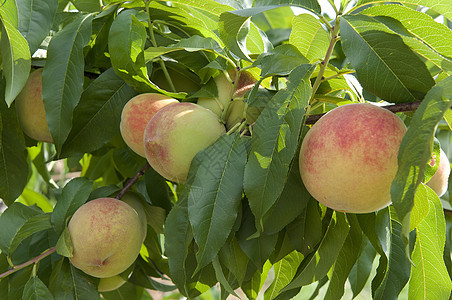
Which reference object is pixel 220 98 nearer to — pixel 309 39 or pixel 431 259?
pixel 309 39

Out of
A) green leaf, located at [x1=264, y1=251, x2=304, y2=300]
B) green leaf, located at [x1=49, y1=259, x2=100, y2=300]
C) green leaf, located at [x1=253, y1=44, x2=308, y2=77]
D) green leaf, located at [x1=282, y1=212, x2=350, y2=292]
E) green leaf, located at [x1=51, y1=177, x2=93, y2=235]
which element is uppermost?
green leaf, located at [x1=253, y1=44, x2=308, y2=77]

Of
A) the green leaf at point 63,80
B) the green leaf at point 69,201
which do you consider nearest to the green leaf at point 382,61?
the green leaf at point 63,80

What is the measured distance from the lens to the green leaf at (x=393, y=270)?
72cm

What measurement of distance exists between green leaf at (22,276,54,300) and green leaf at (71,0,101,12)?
454 millimetres

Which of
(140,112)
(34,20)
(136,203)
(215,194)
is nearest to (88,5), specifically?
(34,20)

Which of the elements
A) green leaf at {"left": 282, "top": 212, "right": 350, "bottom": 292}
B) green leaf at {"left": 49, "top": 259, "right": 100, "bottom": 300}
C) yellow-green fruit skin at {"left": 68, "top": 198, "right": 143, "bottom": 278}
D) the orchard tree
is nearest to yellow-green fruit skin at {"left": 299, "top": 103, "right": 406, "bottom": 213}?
the orchard tree

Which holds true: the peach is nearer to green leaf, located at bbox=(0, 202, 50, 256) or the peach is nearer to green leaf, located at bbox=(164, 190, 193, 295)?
green leaf, located at bbox=(164, 190, 193, 295)

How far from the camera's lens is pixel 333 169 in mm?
580

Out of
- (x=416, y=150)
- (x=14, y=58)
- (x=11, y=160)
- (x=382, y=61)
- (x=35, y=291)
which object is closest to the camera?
(x=416, y=150)

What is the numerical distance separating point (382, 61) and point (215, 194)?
0.25m

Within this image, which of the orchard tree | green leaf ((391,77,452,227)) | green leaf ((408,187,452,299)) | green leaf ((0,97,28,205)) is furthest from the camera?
green leaf ((0,97,28,205))

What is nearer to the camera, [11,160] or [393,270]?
[393,270]

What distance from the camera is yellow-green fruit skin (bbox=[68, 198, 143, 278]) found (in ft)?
2.64

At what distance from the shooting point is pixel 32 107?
898 millimetres
